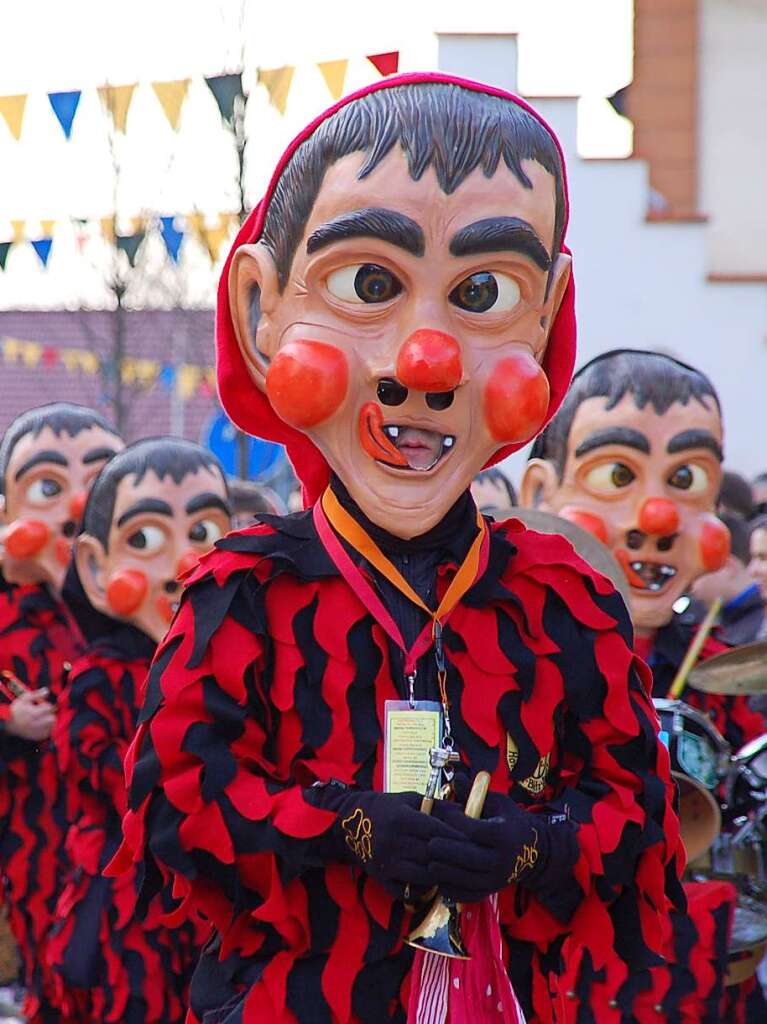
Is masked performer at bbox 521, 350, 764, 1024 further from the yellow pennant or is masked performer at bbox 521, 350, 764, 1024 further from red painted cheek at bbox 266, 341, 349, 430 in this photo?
the yellow pennant

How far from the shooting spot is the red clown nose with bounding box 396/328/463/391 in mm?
2662

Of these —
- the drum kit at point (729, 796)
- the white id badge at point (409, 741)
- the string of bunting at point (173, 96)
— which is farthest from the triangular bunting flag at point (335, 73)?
the white id badge at point (409, 741)

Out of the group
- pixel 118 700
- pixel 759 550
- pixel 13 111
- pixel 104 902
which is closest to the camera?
pixel 104 902

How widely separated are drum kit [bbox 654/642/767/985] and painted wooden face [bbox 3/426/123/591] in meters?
2.64

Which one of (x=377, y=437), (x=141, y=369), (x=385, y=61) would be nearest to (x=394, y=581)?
(x=377, y=437)

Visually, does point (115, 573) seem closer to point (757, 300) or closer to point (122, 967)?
point (122, 967)

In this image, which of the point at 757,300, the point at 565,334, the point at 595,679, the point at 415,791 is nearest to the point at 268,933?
the point at 415,791

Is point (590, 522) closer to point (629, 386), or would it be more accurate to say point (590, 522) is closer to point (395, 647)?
point (629, 386)

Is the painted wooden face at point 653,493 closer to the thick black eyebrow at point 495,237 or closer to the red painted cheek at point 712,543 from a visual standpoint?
the red painted cheek at point 712,543

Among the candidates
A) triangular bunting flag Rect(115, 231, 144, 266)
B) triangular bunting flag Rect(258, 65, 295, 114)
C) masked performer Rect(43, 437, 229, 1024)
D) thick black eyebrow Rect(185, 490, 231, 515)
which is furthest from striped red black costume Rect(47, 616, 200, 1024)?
triangular bunting flag Rect(115, 231, 144, 266)

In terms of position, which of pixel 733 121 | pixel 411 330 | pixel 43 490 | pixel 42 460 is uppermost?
pixel 733 121

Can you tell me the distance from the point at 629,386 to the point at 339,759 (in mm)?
2341

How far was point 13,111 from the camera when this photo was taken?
952 centimetres

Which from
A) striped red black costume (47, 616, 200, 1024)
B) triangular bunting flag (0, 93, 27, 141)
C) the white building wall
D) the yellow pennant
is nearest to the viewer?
striped red black costume (47, 616, 200, 1024)
